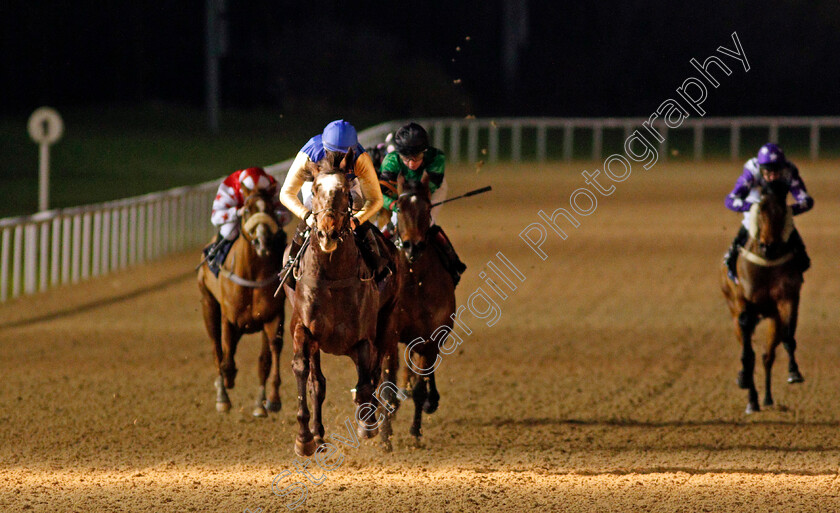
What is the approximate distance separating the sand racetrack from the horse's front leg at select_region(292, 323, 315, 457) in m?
0.31

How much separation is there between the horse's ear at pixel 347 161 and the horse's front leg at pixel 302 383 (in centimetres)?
83

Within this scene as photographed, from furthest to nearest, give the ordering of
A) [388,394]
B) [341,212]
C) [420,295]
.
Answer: [420,295], [388,394], [341,212]

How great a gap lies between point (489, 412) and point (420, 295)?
5.01 ft

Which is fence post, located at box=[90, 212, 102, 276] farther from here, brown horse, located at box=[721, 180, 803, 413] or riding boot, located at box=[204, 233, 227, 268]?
brown horse, located at box=[721, 180, 803, 413]

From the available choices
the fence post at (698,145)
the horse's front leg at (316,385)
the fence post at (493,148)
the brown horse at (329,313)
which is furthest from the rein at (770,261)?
the fence post at (698,145)

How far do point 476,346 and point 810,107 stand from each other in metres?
25.1

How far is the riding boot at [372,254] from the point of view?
6160 millimetres

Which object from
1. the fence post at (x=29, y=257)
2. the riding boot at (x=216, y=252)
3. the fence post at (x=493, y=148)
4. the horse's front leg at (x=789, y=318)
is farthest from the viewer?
the fence post at (x=493, y=148)

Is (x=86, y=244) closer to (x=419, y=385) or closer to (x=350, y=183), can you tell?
(x=419, y=385)

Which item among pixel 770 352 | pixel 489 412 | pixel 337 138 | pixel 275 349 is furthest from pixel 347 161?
pixel 770 352

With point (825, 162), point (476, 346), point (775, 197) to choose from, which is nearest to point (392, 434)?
point (775, 197)

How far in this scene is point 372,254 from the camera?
617 centimetres

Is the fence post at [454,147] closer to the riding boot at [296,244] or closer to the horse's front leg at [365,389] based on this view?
the riding boot at [296,244]

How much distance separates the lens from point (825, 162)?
26156mm
